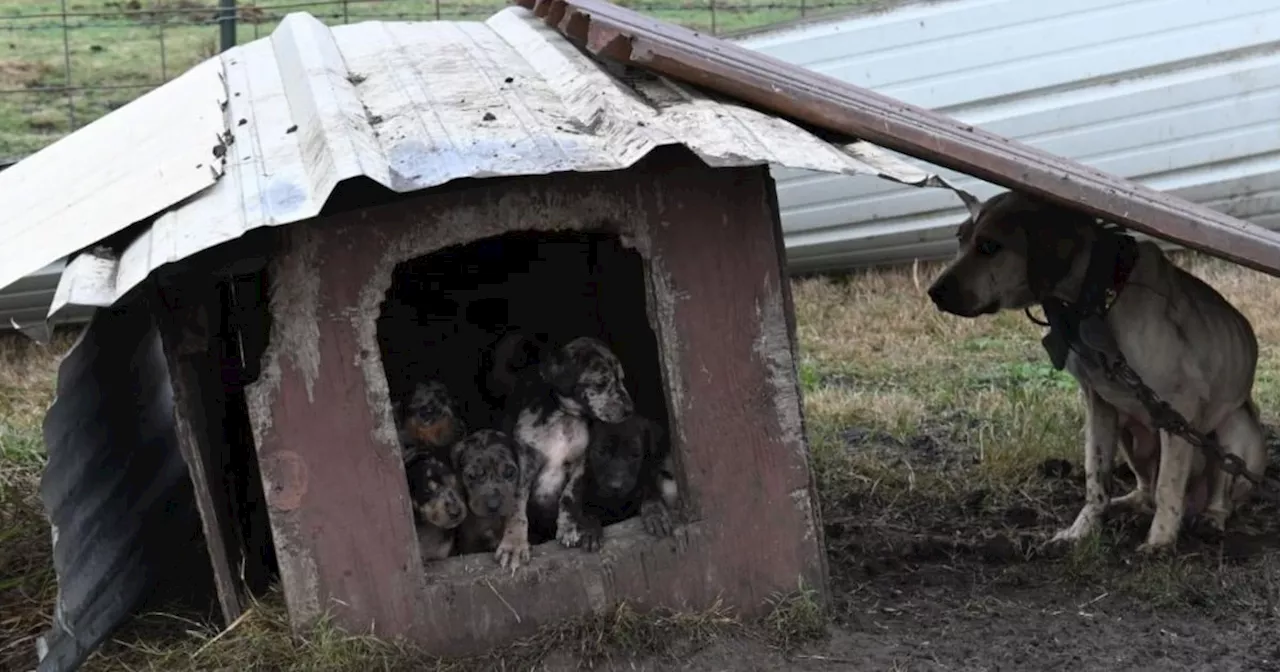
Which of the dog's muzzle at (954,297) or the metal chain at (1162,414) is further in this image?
the dog's muzzle at (954,297)

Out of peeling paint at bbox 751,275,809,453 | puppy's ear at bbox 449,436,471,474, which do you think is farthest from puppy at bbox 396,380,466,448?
peeling paint at bbox 751,275,809,453

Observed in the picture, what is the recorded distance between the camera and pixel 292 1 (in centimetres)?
1302

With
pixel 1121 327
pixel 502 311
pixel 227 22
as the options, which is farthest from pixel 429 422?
pixel 227 22

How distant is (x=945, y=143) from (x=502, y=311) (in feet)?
8.62

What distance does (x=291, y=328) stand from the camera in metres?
4.25

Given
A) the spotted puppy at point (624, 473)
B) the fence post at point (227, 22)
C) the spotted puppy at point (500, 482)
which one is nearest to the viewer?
the spotted puppy at point (500, 482)

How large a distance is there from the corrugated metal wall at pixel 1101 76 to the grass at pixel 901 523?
101 cm

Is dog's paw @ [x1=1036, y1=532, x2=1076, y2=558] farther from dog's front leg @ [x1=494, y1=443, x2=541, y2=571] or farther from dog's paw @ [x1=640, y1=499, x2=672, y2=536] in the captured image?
dog's front leg @ [x1=494, y1=443, x2=541, y2=571]

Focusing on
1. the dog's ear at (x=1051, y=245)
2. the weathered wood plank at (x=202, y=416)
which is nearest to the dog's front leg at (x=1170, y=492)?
the dog's ear at (x=1051, y=245)

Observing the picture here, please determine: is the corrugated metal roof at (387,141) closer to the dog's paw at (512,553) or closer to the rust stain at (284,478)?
the rust stain at (284,478)

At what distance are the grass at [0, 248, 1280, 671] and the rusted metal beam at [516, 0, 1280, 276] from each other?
129 centimetres

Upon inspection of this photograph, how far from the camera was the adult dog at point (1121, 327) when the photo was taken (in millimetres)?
5320

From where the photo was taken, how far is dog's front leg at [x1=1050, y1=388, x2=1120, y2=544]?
5660 millimetres

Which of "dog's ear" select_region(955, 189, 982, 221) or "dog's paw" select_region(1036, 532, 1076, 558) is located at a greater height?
"dog's ear" select_region(955, 189, 982, 221)
